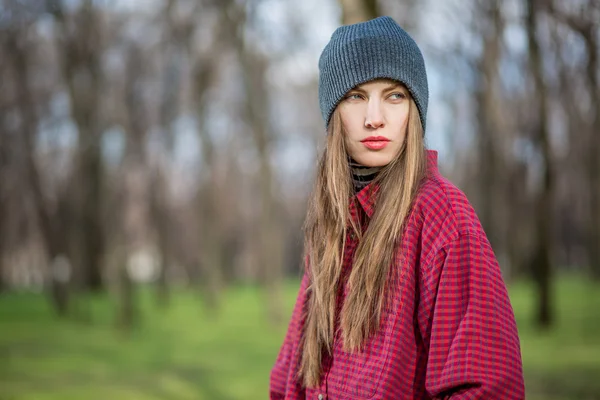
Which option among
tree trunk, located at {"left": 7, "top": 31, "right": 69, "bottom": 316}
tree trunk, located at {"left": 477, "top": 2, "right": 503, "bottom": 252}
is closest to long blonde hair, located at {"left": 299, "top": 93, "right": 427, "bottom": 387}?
tree trunk, located at {"left": 477, "top": 2, "right": 503, "bottom": 252}

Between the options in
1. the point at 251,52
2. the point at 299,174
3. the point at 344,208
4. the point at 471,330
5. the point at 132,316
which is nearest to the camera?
the point at 471,330

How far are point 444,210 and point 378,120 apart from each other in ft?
1.02

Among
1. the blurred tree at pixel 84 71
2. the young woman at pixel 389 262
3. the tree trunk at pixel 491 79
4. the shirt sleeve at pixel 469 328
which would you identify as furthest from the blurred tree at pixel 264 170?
the shirt sleeve at pixel 469 328

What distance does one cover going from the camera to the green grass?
7.83m

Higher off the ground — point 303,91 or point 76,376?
point 303,91

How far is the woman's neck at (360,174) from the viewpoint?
6.10 ft

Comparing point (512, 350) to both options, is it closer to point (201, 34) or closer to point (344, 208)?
point (344, 208)

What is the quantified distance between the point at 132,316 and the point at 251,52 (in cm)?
616

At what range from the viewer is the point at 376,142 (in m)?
1.80

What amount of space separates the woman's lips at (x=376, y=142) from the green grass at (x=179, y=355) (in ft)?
19.1

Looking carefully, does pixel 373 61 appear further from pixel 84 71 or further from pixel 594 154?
pixel 594 154

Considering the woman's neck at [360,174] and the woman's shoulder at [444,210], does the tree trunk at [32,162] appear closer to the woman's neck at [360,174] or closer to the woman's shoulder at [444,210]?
the woman's neck at [360,174]

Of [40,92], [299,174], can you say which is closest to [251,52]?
[40,92]

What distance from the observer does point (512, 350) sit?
1517 millimetres
